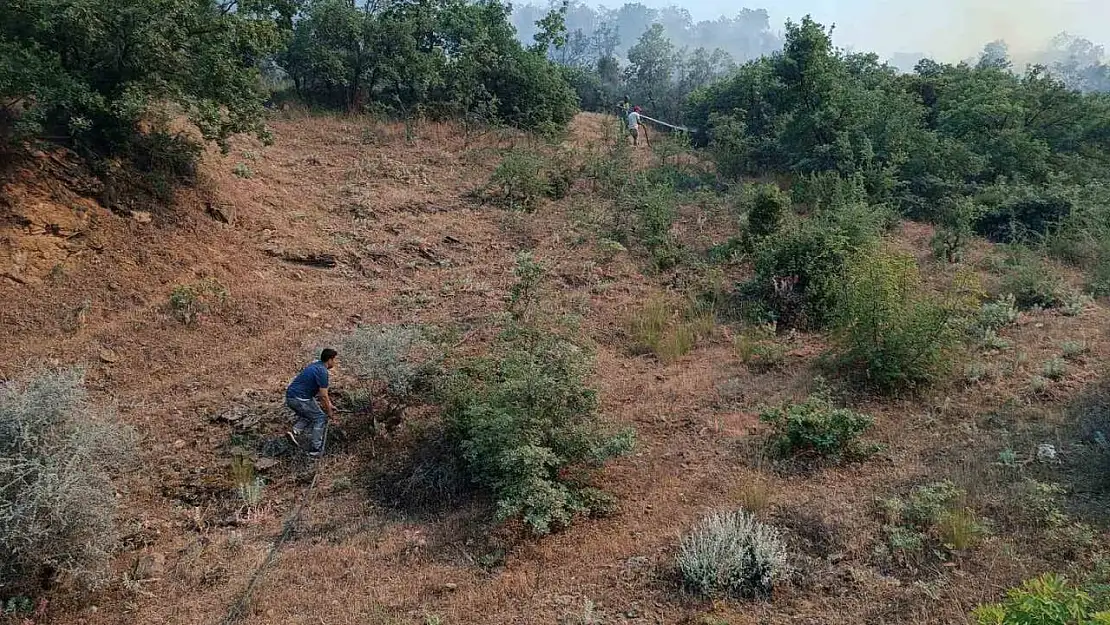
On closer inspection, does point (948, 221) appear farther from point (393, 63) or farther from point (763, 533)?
point (393, 63)

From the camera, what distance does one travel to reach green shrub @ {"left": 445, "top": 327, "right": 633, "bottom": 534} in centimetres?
496

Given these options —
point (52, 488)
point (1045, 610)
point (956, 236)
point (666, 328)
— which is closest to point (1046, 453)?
point (1045, 610)

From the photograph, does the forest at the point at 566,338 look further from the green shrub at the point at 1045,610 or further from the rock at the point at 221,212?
the rock at the point at 221,212

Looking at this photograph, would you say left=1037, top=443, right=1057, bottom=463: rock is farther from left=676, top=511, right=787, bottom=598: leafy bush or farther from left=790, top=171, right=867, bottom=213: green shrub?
left=790, top=171, right=867, bottom=213: green shrub

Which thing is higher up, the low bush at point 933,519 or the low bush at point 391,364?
the low bush at point 933,519

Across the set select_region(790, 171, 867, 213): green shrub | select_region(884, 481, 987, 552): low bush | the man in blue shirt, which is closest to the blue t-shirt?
the man in blue shirt

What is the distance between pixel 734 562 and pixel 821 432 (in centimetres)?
188

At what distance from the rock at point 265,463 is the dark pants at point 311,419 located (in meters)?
0.31

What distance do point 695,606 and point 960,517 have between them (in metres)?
1.99

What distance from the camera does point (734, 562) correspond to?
4234mm

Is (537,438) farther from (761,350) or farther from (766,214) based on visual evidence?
(766,214)

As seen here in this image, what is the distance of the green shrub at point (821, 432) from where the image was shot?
5.56 metres

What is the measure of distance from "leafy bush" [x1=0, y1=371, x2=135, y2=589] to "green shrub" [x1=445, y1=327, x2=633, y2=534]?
261cm

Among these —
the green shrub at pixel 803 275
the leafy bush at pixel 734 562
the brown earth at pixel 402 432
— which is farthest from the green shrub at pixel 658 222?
the leafy bush at pixel 734 562
